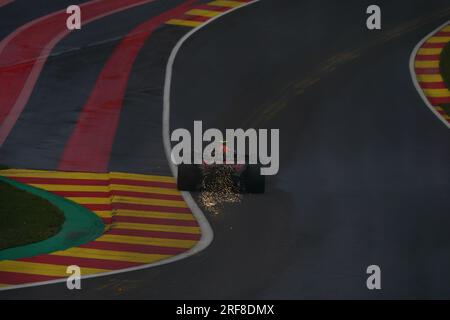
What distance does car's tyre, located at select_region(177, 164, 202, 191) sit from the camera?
1944 cm

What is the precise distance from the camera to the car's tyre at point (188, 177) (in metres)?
19.4

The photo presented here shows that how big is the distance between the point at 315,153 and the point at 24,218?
789 cm

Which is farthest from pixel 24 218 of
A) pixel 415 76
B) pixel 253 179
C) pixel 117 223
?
pixel 415 76

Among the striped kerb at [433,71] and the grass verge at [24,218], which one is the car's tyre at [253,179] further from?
the striped kerb at [433,71]

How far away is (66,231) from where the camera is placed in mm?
16672

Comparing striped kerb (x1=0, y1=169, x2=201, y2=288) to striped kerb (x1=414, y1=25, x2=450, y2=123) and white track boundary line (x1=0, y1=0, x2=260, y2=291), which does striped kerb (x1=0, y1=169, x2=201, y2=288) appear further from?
striped kerb (x1=414, y1=25, x2=450, y2=123)

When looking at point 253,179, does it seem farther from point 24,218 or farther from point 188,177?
point 24,218

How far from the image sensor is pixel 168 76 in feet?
95.8

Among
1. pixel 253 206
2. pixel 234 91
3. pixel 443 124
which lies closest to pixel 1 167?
pixel 253 206

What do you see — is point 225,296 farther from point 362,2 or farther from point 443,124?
point 362,2

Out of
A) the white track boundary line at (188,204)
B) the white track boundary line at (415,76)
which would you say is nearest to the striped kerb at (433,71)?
the white track boundary line at (415,76)

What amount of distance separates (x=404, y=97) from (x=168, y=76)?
20.9 feet

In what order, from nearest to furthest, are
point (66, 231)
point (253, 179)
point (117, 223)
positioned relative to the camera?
point (66, 231) → point (117, 223) → point (253, 179)

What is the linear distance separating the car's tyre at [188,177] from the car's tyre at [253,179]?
858mm
